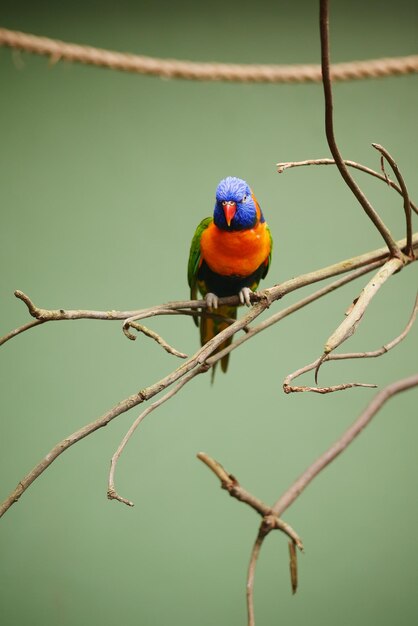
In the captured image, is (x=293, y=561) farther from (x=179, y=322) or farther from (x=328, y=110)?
(x=179, y=322)

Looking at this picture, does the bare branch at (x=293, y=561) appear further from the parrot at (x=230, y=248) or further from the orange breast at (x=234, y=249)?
the orange breast at (x=234, y=249)

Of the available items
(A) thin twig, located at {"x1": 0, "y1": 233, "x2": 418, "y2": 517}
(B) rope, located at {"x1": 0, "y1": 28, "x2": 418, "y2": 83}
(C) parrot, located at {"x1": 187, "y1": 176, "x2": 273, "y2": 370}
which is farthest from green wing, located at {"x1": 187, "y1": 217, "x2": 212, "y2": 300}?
(B) rope, located at {"x1": 0, "y1": 28, "x2": 418, "y2": 83}

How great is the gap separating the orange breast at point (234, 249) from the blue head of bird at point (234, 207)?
18mm

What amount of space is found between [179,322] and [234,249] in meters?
0.58

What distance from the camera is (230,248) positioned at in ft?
3.61

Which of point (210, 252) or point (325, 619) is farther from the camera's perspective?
point (325, 619)

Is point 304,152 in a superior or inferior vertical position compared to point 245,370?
superior

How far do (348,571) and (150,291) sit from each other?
0.99 m

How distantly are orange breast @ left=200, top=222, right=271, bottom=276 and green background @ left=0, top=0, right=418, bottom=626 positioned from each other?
49 cm

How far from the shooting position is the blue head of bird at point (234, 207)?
105cm

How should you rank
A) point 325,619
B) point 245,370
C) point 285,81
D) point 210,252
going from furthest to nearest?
1. point 245,370
2. point 325,619
3. point 210,252
4. point 285,81

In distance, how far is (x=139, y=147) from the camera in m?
1.59

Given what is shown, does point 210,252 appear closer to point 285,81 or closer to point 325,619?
point 285,81

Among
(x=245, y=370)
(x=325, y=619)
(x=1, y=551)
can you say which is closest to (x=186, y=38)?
(x=245, y=370)
